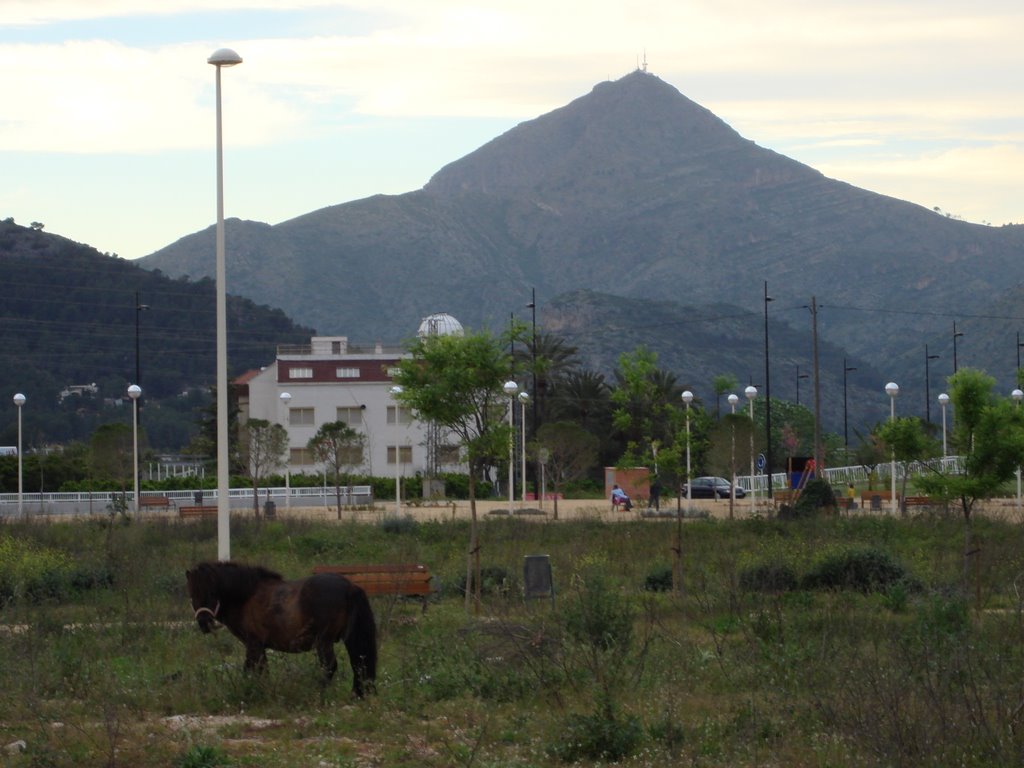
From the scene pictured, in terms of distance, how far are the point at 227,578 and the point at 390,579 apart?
6733 mm

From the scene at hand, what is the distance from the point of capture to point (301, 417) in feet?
280

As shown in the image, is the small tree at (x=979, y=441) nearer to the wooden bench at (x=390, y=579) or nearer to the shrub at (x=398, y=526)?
the wooden bench at (x=390, y=579)

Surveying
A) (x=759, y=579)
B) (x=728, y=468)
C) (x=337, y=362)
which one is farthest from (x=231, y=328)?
(x=759, y=579)

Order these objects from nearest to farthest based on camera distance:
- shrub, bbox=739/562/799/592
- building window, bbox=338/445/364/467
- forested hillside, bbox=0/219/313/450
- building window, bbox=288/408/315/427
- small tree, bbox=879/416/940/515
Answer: shrub, bbox=739/562/799/592 < small tree, bbox=879/416/940/515 < building window, bbox=338/445/364/467 < building window, bbox=288/408/315/427 < forested hillside, bbox=0/219/313/450

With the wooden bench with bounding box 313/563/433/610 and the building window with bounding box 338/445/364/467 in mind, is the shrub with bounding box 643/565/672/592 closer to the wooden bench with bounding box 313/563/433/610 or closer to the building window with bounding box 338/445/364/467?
the wooden bench with bounding box 313/563/433/610

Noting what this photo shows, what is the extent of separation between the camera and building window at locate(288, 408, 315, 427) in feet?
279

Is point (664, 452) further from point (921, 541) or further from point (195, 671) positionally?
point (195, 671)

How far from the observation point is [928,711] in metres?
9.57

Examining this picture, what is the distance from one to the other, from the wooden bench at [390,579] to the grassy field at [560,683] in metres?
0.23

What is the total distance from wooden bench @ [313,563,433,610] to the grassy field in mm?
229

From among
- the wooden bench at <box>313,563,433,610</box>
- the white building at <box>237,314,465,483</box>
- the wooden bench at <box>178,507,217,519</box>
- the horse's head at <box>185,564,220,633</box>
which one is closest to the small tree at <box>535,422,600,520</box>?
the wooden bench at <box>178,507,217,519</box>

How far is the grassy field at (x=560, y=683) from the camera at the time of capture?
962 cm

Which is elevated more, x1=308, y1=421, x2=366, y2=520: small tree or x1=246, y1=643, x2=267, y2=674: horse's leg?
x1=308, y1=421, x2=366, y2=520: small tree

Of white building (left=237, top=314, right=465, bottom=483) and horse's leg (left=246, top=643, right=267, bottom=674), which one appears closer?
horse's leg (left=246, top=643, right=267, bottom=674)
